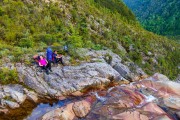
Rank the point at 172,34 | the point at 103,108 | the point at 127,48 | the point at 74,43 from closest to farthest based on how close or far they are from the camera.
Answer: the point at 103,108
the point at 74,43
the point at 127,48
the point at 172,34

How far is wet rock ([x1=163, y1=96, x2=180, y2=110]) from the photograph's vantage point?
18116 millimetres

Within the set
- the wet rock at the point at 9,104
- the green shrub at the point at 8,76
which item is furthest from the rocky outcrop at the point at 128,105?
the green shrub at the point at 8,76

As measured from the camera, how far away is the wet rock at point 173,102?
1812 cm

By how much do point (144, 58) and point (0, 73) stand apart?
33408mm

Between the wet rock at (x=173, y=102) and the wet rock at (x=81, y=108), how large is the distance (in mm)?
5048

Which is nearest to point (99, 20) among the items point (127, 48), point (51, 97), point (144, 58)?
point (127, 48)

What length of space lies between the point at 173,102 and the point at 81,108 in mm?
5921

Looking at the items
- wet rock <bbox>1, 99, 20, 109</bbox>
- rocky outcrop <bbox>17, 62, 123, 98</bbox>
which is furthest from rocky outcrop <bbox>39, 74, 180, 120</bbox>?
wet rock <bbox>1, 99, 20, 109</bbox>

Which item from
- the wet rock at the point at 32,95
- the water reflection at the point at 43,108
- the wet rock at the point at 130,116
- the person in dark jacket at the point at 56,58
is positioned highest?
the person in dark jacket at the point at 56,58

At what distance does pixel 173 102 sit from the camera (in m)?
18.5

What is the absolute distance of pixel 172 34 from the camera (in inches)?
6658

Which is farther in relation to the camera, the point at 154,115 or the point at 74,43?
the point at 74,43

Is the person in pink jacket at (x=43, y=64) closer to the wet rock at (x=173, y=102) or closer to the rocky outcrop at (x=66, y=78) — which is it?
the rocky outcrop at (x=66, y=78)

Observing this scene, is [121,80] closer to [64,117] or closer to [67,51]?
[67,51]
